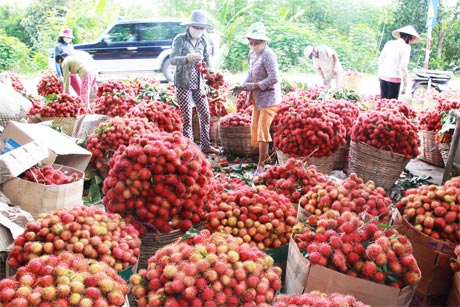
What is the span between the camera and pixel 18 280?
55.7 inches

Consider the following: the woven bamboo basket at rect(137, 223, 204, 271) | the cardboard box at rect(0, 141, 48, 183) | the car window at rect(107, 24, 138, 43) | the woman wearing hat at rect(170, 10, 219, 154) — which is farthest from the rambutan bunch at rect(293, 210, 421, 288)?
the car window at rect(107, 24, 138, 43)

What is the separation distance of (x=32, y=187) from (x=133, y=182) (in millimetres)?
697

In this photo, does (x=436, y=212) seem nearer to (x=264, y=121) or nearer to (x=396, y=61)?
(x=264, y=121)

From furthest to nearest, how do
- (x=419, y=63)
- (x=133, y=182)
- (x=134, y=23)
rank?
(x=419, y=63) < (x=134, y=23) < (x=133, y=182)

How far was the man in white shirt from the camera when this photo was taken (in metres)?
6.50

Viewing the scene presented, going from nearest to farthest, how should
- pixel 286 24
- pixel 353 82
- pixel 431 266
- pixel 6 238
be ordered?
pixel 6 238
pixel 431 266
pixel 353 82
pixel 286 24

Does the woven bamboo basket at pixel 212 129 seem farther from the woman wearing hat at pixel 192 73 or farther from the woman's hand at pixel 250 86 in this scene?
the woman's hand at pixel 250 86

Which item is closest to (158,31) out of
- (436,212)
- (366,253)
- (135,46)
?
(135,46)

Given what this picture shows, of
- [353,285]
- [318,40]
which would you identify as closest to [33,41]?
[318,40]

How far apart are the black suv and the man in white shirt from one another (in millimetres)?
4633

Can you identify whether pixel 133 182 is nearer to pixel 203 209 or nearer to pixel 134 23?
pixel 203 209

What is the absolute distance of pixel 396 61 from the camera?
568 centimetres

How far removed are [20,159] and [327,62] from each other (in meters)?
5.24

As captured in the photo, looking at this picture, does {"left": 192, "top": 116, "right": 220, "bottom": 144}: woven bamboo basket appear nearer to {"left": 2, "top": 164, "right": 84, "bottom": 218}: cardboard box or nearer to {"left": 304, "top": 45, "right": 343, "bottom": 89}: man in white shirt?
{"left": 304, "top": 45, "right": 343, "bottom": 89}: man in white shirt
